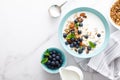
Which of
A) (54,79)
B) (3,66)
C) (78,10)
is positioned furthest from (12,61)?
(78,10)

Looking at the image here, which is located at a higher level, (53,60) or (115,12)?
(115,12)

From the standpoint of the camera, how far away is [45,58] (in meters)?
A: 1.06

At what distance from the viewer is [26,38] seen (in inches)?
43.6

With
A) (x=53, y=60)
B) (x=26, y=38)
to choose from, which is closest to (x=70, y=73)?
(x=53, y=60)

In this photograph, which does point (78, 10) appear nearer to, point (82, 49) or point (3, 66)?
point (82, 49)

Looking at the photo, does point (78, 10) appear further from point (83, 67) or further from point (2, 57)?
point (2, 57)

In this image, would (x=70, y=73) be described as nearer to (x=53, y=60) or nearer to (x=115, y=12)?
(x=53, y=60)

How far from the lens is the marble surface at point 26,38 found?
3.60 ft

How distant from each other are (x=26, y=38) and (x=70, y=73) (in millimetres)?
183

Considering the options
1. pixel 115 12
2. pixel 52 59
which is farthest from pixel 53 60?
pixel 115 12

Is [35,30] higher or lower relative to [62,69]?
higher

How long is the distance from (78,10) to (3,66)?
0.29 meters

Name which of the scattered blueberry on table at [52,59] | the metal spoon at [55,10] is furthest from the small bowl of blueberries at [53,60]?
the metal spoon at [55,10]

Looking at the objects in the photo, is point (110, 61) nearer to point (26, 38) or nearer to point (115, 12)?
point (115, 12)
